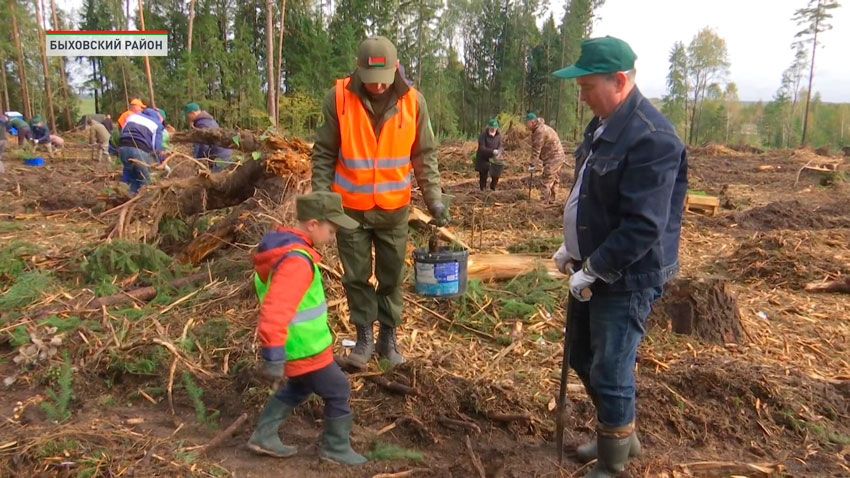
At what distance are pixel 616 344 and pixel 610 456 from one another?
1.90 feet

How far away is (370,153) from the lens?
150 inches

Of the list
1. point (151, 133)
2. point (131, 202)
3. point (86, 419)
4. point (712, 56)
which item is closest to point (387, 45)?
point (86, 419)

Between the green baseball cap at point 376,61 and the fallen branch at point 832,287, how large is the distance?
5.56 metres

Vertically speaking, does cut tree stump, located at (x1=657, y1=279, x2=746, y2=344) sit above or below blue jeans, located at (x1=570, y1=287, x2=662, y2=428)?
below

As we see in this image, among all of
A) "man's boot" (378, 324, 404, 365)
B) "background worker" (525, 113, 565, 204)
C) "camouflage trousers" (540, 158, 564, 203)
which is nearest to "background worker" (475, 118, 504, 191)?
"background worker" (525, 113, 565, 204)

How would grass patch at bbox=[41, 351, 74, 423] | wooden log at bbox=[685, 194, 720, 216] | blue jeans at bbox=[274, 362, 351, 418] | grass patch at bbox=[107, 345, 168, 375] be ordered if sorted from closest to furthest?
blue jeans at bbox=[274, 362, 351, 418], grass patch at bbox=[41, 351, 74, 423], grass patch at bbox=[107, 345, 168, 375], wooden log at bbox=[685, 194, 720, 216]

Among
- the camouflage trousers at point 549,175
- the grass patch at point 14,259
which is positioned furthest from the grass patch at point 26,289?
the camouflage trousers at point 549,175

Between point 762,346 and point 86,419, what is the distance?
16.9ft

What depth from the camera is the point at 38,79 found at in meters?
32.0

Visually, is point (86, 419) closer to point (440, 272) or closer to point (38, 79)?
point (440, 272)

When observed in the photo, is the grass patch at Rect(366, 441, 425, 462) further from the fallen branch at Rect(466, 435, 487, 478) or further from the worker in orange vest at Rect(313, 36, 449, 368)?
the worker in orange vest at Rect(313, 36, 449, 368)

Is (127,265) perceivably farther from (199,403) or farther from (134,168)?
(134,168)

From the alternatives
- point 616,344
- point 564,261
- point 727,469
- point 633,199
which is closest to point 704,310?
point 727,469

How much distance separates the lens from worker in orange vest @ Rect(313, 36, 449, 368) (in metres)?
3.77
